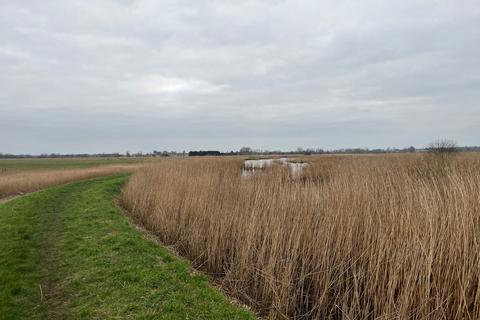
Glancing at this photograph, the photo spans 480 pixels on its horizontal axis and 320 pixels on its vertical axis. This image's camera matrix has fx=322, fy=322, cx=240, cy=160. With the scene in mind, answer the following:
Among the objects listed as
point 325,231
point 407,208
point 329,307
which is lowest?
point 329,307

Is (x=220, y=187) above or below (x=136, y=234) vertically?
above

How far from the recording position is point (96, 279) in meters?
4.96

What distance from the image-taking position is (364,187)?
16.6ft

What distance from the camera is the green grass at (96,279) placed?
3.97 metres

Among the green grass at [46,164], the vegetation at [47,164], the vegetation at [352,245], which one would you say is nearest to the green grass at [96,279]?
the vegetation at [352,245]

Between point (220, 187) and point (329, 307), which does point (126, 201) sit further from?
point (329, 307)

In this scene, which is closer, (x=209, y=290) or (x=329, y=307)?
(x=329, y=307)

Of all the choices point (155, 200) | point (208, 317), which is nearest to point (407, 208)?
point (208, 317)

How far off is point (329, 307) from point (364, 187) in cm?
189

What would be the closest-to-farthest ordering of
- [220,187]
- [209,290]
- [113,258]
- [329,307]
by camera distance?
[329,307] → [209,290] → [113,258] → [220,187]

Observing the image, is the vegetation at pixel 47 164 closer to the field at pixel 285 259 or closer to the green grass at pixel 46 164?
the green grass at pixel 46 164

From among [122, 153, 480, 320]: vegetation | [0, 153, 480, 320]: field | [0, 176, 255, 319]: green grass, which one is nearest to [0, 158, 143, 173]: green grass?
[0, 176, 255, 319]: green grass

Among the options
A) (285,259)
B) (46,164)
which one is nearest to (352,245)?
(285,259)

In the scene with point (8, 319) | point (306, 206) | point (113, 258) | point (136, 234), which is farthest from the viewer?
point (136, 234)
